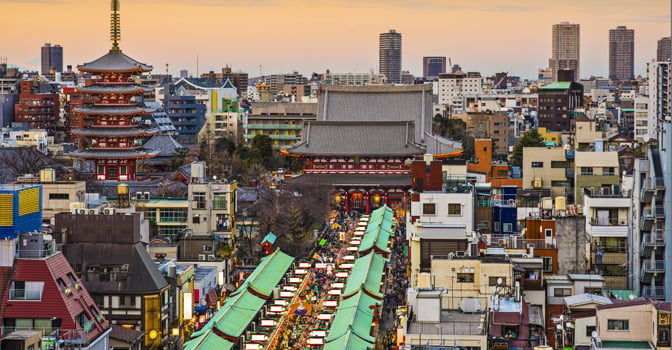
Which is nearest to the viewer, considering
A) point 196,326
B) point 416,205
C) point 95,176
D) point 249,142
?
point 196,326

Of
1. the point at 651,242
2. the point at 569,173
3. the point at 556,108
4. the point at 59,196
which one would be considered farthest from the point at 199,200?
the point at 556,108

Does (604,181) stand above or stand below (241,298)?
above

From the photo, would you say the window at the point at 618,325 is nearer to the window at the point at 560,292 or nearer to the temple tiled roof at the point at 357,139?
the window at the point at 560,292

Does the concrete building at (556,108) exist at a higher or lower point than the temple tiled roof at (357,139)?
higher

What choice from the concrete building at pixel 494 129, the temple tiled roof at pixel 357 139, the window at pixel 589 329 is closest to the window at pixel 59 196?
the window at pixel 589 329

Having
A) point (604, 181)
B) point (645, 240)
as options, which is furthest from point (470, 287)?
point (604, 181)

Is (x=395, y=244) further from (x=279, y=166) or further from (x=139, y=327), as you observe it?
(x=279, y=166)

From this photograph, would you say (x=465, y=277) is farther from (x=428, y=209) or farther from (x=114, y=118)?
(x=114, y=118)
